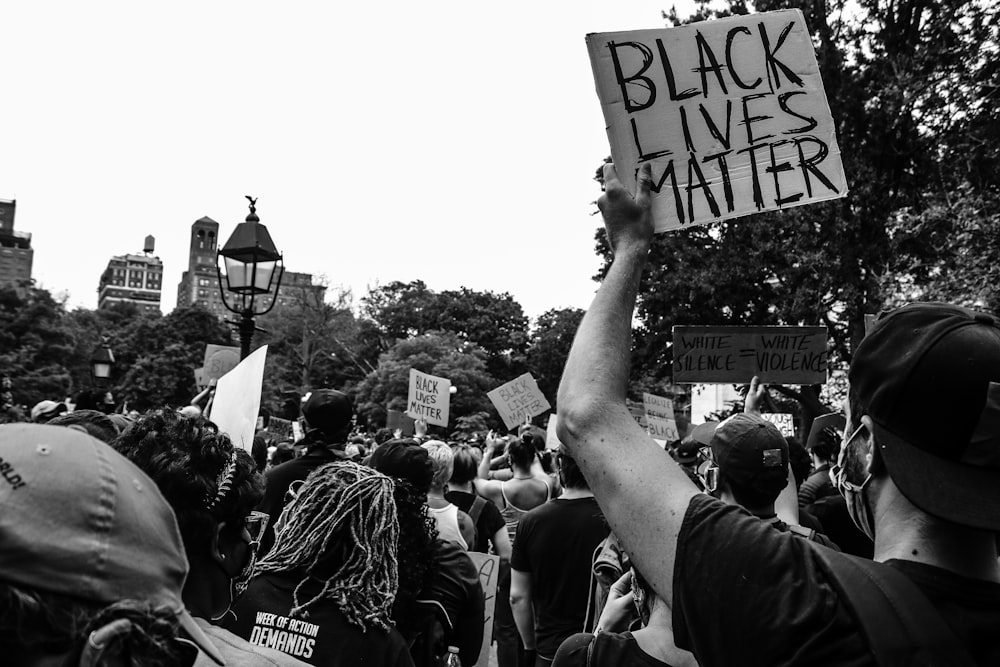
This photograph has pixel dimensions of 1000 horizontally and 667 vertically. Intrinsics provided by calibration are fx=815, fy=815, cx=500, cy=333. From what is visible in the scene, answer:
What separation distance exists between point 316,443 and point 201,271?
172 meters

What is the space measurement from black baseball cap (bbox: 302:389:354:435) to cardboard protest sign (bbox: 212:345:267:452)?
305 millimetres

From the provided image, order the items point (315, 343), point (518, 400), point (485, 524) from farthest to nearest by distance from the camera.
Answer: point (315, 343) → point (518, 400) → point (485, 524)

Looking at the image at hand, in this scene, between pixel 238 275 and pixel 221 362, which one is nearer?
pixel 221 362

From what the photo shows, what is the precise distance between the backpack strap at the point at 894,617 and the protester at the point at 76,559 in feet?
3.36

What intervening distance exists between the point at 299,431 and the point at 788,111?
32.6ft

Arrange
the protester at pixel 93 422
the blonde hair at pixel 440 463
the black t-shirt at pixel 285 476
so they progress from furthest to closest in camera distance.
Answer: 1. the blonde hair at pixel 440 463
2. the black t-shirt at pixel 285 476
3. the protester at pixel 93 422

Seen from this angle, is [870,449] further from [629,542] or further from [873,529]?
[629,542]

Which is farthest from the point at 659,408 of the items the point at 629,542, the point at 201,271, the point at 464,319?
the point at 201,271

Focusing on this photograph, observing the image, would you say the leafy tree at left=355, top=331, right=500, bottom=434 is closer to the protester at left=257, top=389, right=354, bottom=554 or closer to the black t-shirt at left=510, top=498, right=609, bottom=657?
the protester at left=257, top=389, right=354, bottom=554

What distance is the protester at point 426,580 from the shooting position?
296 centimetres

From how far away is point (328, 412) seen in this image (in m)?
4.77

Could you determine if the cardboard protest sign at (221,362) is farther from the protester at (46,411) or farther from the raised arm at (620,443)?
the raised arm at (620,443)

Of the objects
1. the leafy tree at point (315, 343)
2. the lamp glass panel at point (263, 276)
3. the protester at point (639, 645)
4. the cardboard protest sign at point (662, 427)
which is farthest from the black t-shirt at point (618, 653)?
the leafy tree at point (315, 343)

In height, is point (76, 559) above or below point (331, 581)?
above
